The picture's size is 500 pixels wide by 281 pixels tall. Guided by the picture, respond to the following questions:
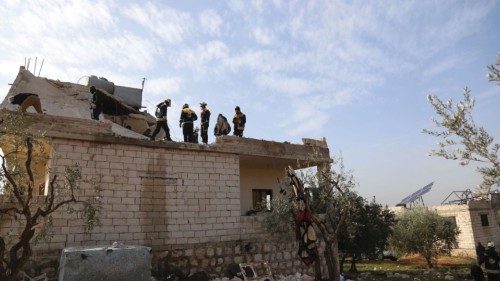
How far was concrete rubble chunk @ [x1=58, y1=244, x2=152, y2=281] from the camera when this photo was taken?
754cm

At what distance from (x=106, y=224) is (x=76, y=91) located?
10.3m

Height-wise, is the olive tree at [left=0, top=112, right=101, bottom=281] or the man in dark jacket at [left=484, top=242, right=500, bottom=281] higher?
the olive tree at [left=0, top=112, right=101, bottom=281]

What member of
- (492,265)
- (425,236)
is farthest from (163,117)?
(425,236)

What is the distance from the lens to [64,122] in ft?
36.5

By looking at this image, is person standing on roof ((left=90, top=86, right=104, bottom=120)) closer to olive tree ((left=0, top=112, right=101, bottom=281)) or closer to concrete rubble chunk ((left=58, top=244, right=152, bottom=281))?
olive tree ((left=0, top=112, right=101, bottom=281))

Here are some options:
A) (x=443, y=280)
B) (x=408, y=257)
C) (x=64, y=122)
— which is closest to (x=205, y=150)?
(x=64, y=122)

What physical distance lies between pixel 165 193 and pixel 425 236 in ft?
63.9

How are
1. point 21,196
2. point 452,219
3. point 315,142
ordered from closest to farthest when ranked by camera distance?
point 21,196
point 315,142
point 452,219

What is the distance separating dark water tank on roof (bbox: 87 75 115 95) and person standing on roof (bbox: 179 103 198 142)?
8.45 m

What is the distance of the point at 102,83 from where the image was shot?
21266 millimetres

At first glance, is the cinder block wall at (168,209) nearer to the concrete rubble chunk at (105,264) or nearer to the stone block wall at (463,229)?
the concrete rubble chunk at (105,264)

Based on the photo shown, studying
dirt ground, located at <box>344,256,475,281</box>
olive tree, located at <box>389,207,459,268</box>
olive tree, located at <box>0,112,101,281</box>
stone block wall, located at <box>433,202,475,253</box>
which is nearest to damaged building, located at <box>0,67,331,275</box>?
olive tree, located at <box>0,112,101,281</box>

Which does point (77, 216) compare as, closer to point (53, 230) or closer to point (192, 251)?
point (53, 230)

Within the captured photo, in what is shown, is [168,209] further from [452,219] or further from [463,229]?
[463,229]
